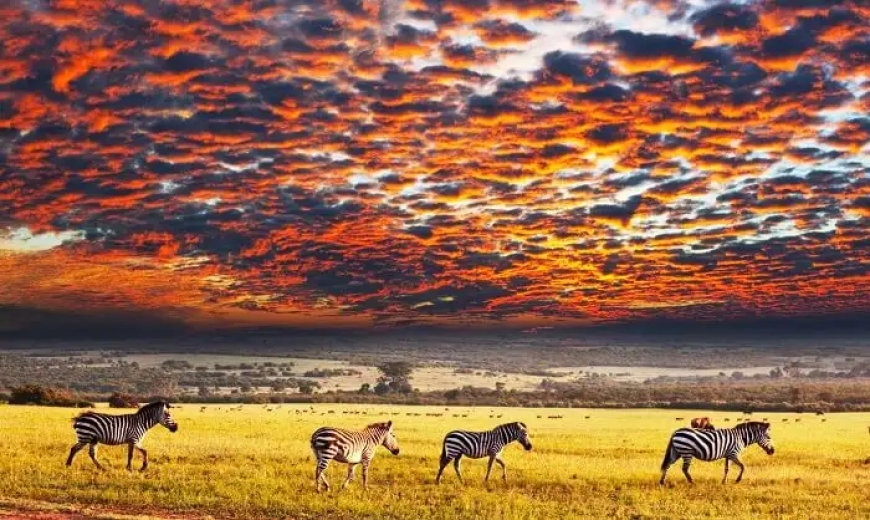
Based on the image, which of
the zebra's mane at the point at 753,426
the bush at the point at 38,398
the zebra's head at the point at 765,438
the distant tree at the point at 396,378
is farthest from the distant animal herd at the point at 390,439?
the distant tree at the point at 396,378

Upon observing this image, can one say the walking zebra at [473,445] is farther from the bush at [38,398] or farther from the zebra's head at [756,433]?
the bush at [38,398]

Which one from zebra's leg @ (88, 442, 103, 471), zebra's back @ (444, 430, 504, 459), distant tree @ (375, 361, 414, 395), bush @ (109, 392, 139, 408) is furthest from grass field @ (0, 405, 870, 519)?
distant tree @ (375, 361, 414, 395)

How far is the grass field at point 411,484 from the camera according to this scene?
24625 mm

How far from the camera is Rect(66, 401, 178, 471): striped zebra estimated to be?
29.6m

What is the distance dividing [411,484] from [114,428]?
9963 mm

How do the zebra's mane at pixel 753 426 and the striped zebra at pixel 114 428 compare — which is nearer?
the striped zebra at pixel 114 428

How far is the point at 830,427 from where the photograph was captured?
233 feet

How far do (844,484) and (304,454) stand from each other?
21.5 m

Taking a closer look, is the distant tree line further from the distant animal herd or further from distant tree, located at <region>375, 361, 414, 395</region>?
the distant animal herd

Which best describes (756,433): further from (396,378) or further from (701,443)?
(396,378)

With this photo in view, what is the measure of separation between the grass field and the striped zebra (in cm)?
84

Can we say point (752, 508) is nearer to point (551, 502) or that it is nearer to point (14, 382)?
point (551, 502)

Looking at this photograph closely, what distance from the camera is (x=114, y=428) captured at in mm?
29812

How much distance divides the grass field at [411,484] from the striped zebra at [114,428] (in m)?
0.84
